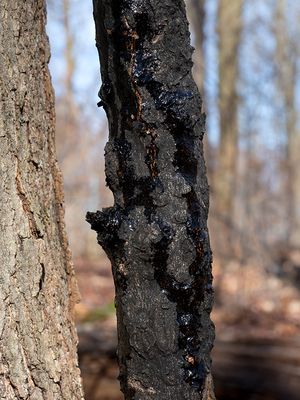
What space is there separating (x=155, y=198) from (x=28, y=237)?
12.9 inches

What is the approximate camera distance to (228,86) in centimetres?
1059

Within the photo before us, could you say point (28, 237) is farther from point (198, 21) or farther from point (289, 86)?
point (289, 86)

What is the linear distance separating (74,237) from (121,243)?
13124mm

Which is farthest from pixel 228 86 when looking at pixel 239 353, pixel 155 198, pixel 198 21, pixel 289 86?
pixel 289 86

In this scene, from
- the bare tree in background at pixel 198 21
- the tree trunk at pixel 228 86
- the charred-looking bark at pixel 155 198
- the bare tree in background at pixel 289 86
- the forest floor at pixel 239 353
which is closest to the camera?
the charred-looking bark at pixel 155 198

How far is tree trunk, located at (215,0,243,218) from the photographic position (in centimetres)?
1006

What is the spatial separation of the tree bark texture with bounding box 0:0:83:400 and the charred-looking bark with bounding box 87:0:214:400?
6.5 inches

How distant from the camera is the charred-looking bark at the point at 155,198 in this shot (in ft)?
4.68

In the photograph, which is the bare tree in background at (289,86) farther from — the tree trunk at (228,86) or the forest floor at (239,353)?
the forest floor at (239,353)

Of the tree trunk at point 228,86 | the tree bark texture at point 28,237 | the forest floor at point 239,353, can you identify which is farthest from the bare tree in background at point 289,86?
the tree bark texture at point 28,237

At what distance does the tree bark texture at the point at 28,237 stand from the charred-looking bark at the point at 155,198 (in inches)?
6.5

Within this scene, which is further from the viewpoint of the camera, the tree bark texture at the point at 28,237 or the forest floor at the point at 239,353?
the forest floor at the point at 239,353

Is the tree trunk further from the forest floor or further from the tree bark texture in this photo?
the tree bark texture

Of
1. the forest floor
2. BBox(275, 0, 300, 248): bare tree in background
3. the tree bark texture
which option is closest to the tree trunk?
the forest floor
